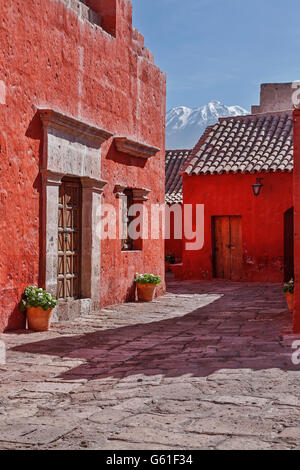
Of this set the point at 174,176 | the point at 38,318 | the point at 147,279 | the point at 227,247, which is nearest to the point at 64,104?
the point at 38,318

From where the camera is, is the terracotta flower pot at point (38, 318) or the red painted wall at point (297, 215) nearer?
the red painted wall at point (297, 215)

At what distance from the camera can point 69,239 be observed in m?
Answer: 9.27

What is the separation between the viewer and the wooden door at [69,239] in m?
9.02

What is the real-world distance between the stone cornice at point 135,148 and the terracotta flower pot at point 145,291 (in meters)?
2.66

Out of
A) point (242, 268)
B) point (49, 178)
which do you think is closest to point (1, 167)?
point (49, 178)

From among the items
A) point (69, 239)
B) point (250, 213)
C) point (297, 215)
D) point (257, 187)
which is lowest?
point (69, 239)

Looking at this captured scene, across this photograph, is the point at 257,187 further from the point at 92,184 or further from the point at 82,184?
the point at 82,184

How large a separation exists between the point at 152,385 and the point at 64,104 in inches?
211

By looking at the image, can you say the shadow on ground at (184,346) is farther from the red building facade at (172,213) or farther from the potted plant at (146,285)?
the red building facade at (172,213)

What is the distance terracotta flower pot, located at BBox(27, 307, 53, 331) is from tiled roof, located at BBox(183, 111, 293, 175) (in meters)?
9.87

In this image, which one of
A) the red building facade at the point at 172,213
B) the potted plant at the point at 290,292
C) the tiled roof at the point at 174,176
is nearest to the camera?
the potted plant at the point at 290,292

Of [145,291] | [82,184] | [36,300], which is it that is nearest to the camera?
[36,300]

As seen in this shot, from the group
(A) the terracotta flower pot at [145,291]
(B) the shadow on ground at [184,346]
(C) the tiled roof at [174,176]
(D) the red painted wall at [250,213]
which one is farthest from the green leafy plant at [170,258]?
(B) the shadow on ground at [184,346]
